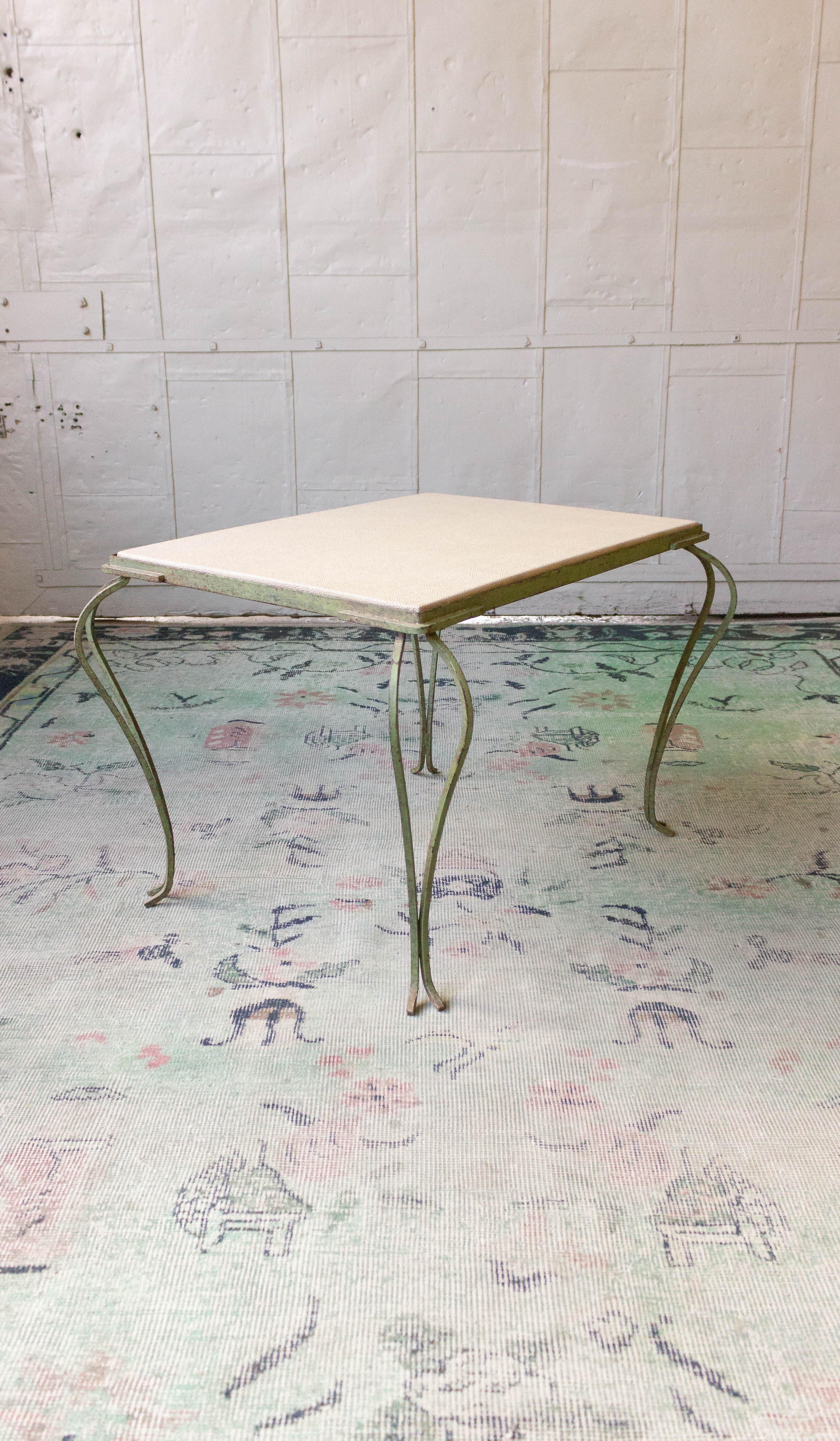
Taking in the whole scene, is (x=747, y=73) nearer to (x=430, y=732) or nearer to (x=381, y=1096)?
(x=430, y=732)

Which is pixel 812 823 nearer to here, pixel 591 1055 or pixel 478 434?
pixel 591 1055

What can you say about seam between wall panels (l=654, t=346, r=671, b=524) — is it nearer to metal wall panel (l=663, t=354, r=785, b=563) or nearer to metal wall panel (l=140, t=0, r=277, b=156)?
metal wall panel (l=663, t=354, r=785, b=563)

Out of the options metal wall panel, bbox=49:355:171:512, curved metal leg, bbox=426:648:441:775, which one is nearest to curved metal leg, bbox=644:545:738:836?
curved metal leg, bbox=426:648:441:775

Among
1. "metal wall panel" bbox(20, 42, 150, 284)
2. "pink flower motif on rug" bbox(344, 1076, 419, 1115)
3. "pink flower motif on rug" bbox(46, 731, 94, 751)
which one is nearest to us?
"pink flower motif on rug" bbox(344, 1076, 419, 1115)

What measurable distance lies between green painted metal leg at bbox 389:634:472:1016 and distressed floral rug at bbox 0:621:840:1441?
2.5 inches

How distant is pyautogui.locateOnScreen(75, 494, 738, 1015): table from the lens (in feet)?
5.42

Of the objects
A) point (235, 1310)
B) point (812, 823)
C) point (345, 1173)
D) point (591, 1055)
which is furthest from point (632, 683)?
point (235, 1310)

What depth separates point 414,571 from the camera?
1.79 m

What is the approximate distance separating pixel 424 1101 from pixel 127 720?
3.54ft

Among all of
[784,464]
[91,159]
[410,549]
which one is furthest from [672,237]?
[410,549]

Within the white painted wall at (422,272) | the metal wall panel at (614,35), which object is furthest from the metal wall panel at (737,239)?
the metal wall panel at (614,35)

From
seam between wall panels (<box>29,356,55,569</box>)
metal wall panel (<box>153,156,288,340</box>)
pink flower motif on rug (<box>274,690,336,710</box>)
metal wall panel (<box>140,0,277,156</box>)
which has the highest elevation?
metal wall panel (<box>140,0,277,156</box>)

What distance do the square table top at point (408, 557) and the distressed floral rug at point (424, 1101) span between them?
652mm

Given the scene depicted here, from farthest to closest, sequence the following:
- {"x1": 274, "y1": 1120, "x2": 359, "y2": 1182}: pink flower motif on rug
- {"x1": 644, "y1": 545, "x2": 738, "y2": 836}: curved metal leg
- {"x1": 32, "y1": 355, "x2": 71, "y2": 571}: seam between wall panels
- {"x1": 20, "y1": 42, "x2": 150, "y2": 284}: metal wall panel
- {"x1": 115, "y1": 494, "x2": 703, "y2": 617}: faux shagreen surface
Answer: {"x1": 32, "y1": 355, "x2": 71, "y2": 571}: seam between wall panels → {"x1": 20, "y1": 42, "x2": 150, "y2": 284}: metal wall panel → {"x1": 644, "y1": 545, "x2": 738, "y2": 836}: curved metal leg → {"x1": 115, "y1": 494, "x2": 703, "y2": 617}: faux shagreen surface → {"x1": 274, "y1": 1120, "x2": 359, "y2": 1182}: pink flower motif on rug
